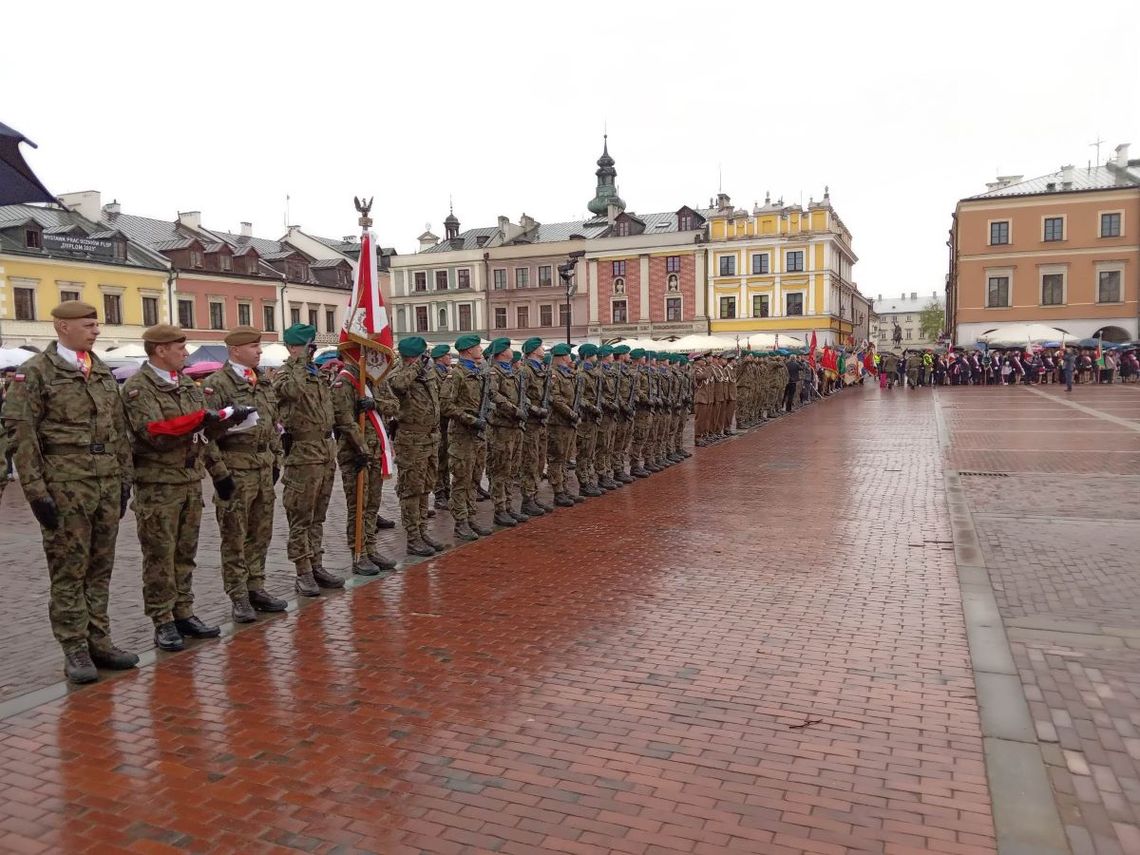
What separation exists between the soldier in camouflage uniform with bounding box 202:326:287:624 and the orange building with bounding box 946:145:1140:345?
177 ft

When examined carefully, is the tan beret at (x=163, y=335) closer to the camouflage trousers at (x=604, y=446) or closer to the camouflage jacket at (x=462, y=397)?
the camouflage jacket at (x=462, y=397)

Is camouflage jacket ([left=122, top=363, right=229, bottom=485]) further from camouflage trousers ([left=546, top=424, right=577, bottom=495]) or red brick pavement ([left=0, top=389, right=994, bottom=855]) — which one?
camouflage trousers ([left=546, top=424, right=577, bottom=495])

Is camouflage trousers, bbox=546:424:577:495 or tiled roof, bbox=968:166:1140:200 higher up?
tiled roof, bbox=968:166:1140:200

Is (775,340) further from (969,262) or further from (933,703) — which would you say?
(933,703)

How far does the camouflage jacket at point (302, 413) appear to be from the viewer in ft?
23.1

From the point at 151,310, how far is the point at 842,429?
35518 mm

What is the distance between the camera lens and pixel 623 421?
13.2 m

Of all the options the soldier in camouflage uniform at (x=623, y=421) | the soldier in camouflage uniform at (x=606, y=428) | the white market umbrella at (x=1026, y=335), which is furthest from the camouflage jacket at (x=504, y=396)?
the white market umbrella at (x=1026, y=335)

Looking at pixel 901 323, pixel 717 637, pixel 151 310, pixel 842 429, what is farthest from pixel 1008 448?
pixel 901 323

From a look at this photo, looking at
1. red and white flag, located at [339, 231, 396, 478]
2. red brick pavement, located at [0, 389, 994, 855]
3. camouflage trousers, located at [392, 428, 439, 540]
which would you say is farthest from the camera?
camouflage trousers, located at [392, 428, 439, 540]

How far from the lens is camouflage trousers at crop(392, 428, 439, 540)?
338 inches

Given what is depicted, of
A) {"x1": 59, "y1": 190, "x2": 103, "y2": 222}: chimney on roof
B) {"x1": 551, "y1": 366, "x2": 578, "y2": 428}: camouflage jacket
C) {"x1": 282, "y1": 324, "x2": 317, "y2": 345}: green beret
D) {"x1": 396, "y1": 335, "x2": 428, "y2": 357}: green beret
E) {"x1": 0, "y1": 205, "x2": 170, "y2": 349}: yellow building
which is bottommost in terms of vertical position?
{"x1": 551, "y1": 366, "x2": 578, "y2": 428}: camouflage jacket

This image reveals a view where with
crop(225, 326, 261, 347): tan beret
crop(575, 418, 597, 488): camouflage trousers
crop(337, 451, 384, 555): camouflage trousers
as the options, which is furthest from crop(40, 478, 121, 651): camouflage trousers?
crop(575, 418, 597, 488): camouflage trousers

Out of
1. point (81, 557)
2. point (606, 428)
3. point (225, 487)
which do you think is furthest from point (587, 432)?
point (81, 557)
